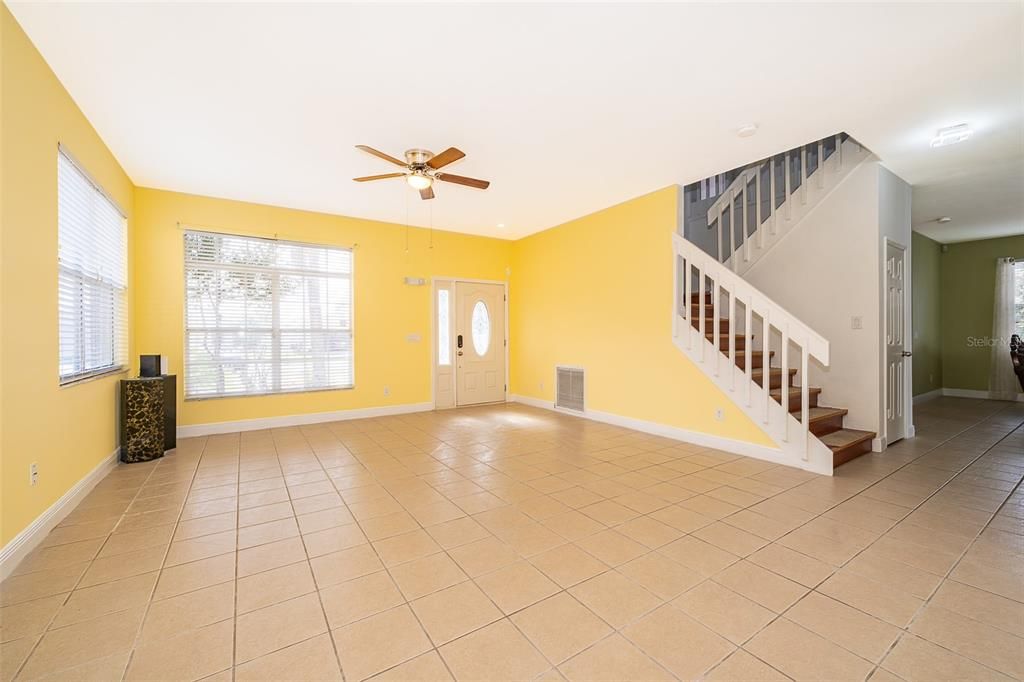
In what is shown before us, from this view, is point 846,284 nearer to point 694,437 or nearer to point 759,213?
point 759,213

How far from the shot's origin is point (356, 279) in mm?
6246

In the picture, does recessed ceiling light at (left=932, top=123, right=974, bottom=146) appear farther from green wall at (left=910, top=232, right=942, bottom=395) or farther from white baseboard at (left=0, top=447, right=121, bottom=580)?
white baseboard at (left=0, top=447, right=121, bottom=580)

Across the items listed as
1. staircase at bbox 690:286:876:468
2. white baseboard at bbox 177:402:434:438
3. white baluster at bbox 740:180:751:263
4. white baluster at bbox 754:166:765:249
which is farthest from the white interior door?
white baluster at bbox 754:166:765:249

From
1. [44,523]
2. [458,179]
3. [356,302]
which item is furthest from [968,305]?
[44,523]

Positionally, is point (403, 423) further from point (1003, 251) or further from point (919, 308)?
point (1003, 251)

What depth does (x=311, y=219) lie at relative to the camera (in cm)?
592

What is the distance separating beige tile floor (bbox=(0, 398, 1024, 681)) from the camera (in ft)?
5.36

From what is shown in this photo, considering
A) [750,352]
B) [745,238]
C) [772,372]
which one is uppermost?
[745,238]

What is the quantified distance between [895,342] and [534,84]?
4.85 metres

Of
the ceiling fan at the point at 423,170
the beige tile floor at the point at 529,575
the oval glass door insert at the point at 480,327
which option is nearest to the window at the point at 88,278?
the beige tile floor at the point at 529,575

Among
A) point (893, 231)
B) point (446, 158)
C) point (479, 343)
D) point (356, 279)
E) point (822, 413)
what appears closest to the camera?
point (446, 158)

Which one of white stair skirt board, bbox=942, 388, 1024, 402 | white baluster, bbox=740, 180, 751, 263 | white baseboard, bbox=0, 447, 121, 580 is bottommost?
white baseboard, bbox=0, 447, 121, 580

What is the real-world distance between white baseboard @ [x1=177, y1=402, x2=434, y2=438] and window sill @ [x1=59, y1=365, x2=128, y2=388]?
1088 millimetres

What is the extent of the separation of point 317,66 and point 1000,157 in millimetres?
6221
